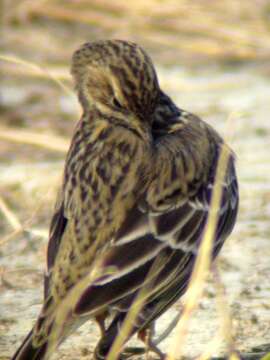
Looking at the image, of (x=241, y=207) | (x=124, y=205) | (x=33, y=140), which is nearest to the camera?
(x=124, y=205)

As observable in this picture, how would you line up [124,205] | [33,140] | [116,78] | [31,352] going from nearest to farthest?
1. [31,352]
2. [124,205]
3. [116,78]
4. [33,140]

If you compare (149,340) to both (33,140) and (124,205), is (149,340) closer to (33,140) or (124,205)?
(124,205)

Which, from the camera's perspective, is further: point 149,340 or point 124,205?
point 149,340

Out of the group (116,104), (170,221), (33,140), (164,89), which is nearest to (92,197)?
(170,221)

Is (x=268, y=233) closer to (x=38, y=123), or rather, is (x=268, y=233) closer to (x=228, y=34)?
(x=38, y=123)

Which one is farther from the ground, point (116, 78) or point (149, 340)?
point (116, 78)

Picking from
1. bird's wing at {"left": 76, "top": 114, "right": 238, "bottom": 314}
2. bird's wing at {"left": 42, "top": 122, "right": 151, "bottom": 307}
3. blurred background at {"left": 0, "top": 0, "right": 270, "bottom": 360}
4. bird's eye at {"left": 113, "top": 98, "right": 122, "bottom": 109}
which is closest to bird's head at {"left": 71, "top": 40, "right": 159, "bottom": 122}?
bird's eye at {"left": 113, "top": 98, "right": 122, "bottom": 109}

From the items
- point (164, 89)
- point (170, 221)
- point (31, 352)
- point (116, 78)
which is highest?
point (116, 78)

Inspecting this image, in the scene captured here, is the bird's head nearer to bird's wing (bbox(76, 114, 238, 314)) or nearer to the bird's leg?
bird's wing (bbox(76, 114, 238, 314))
